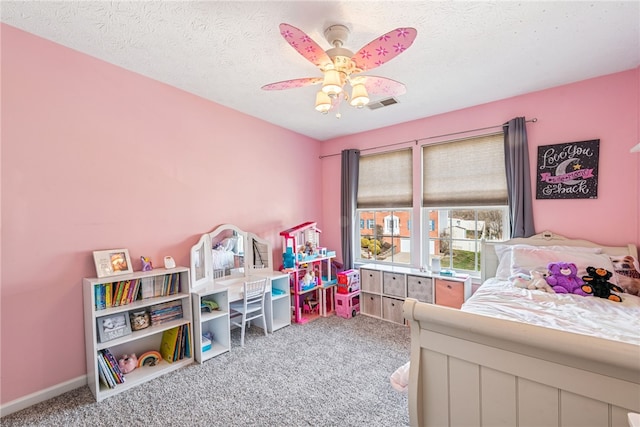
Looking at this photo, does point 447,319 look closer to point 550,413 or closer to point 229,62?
point 550,413

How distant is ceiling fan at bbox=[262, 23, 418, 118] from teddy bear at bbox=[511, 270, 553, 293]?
1.88 m

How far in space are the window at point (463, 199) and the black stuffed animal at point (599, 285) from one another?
0.93 meters

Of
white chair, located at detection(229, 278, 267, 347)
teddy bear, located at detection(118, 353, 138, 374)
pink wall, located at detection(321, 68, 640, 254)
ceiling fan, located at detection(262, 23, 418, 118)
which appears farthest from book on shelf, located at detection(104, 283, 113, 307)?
pink wall, located at detection(321, 68, 640, 254)

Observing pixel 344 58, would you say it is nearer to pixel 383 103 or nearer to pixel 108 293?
pixel 383 103

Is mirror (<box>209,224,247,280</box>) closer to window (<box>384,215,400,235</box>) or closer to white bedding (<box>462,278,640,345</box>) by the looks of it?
window (<box>384,215,400,235</box>)

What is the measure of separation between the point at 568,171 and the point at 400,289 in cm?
204

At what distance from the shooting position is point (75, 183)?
2.11 meters

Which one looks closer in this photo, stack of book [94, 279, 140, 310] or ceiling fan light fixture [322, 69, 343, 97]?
ceiling fan light fixture [322, 69, 343, 97]

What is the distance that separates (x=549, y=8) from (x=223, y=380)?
11.1 ft

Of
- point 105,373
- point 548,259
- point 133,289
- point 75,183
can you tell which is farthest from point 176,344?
point 548,259

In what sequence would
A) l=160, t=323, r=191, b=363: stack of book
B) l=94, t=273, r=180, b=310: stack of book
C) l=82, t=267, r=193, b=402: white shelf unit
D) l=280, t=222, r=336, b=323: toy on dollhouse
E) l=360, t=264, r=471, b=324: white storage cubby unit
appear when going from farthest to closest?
l=280, t=222, r=336, b=323: toy on dollhouse, l=360, t=264, r=471, b=324: white storage cubby unit, l=160, t=323, r=191, b=363: stack of book, l=94, t=273, r=180, b=310: stack of book, l=82, t=267, r=193, b=402: white shelf unit

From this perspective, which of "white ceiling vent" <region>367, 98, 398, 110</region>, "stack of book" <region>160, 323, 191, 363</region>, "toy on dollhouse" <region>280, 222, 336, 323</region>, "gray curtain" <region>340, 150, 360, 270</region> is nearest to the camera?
"stack of book" <region>160, 323, 191, 363</region>

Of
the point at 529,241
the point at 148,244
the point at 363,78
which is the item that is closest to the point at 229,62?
the point at 363,78

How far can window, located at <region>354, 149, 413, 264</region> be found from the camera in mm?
3709
